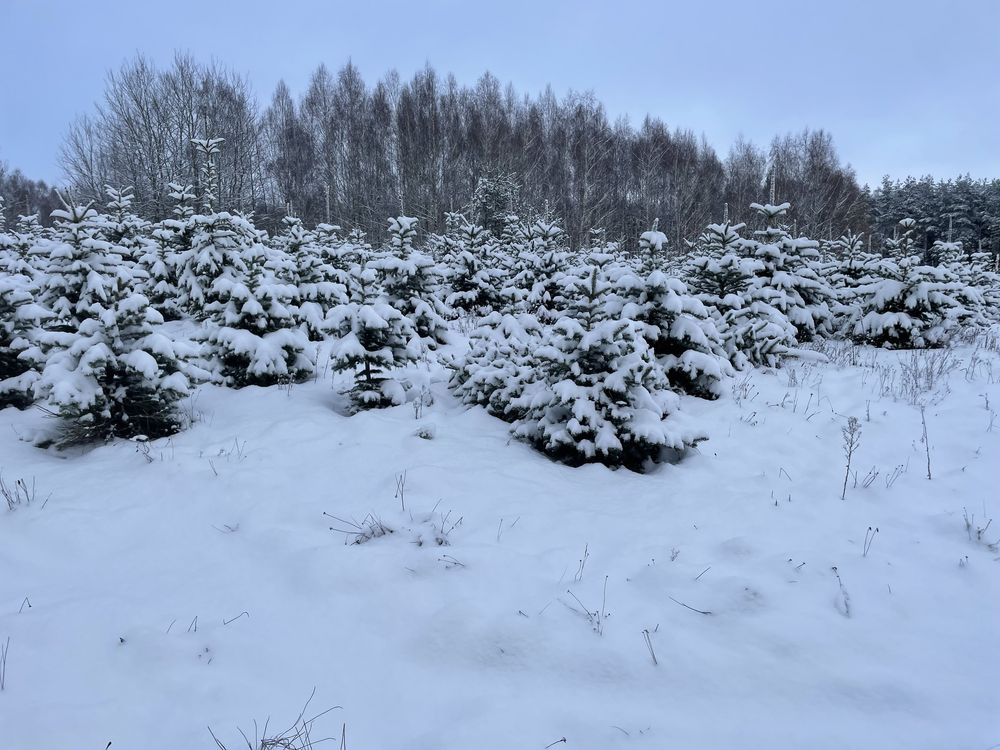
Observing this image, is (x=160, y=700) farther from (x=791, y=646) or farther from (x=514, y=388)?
(x=514, y=388)

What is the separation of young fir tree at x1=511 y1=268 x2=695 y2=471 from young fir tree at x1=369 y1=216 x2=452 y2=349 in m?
2.61

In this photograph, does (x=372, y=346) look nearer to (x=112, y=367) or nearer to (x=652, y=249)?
(x=112, y=367)

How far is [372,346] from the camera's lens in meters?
6.36

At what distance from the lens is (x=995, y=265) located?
1811 centimetres

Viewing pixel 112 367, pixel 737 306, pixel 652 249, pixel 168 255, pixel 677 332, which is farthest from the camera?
pixel 168 255

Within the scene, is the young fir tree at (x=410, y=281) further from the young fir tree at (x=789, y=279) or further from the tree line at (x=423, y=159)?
the tree line at (x=423, y=159)

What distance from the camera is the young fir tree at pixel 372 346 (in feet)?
19.5

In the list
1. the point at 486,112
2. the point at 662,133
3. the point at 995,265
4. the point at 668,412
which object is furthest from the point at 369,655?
the point at 662,133

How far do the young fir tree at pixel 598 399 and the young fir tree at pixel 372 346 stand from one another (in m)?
1.83

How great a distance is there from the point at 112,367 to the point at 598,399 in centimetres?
507

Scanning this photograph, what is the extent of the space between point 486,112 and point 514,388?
34.9 m

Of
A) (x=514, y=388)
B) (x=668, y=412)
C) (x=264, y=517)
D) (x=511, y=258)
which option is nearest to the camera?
(x=264, y=517)

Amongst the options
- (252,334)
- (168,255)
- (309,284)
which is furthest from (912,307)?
(168,255)

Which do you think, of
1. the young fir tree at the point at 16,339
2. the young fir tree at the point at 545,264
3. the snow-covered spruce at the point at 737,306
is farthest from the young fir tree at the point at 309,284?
the snow-covered spruce at the point at 737,306
